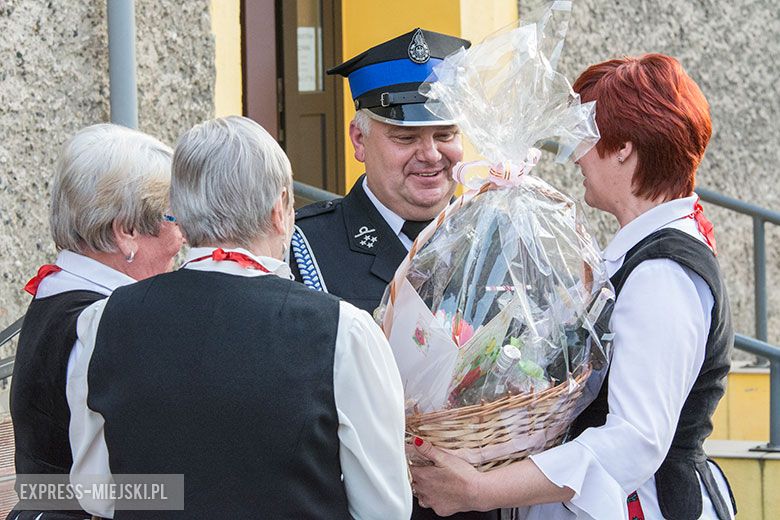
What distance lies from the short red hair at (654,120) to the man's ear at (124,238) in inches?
36.8

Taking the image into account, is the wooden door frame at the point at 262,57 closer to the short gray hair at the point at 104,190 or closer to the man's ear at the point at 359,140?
the man's ear at the point at 359,140

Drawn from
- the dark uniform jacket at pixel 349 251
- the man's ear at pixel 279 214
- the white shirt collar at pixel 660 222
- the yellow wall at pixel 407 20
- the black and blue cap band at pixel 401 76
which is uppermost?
the yellow wall at pixel 407 20

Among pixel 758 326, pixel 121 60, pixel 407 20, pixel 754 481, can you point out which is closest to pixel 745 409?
pixel 758 326

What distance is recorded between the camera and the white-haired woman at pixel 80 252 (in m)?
2.08

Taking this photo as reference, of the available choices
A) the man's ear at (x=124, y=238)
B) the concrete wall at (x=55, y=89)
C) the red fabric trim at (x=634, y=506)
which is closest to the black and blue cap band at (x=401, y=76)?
the man's ear at (x=124, y=238)

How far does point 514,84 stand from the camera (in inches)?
84.2

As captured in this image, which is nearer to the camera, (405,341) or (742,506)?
(405,341)

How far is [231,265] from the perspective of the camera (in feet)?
A: 6.01

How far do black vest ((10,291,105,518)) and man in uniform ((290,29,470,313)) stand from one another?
63cm

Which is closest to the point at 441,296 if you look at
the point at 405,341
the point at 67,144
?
the point at 405,341

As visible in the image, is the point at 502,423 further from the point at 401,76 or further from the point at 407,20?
the point at 407,20

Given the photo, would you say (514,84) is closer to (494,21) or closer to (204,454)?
(204,454)

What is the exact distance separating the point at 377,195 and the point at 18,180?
59.3 inches

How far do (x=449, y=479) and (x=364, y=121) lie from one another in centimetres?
102
